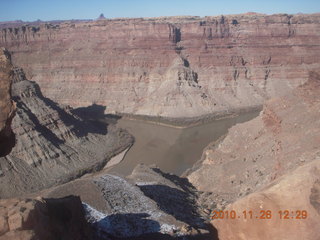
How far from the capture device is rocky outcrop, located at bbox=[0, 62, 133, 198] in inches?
1102

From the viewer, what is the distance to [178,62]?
58281mm

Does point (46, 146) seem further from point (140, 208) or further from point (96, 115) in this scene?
point (96, 115)

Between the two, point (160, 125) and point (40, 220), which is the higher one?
point (40, 220)

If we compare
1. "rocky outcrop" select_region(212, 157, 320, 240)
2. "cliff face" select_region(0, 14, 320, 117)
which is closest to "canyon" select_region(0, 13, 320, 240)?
"rocky outcrop" select_region(212, 157, 320, 240)

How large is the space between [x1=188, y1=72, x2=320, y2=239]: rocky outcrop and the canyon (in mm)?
54

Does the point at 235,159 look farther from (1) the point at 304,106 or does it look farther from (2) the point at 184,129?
(2) the point at 184,129

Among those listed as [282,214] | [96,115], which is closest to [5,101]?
[282,214]

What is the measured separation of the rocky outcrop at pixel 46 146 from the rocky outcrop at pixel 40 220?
17233 millimetres

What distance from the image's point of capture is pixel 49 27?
232 feet

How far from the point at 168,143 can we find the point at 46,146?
48.6 feet

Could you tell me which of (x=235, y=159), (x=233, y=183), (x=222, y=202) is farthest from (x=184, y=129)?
(x=222, y=202)

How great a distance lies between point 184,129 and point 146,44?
22.0 meters
